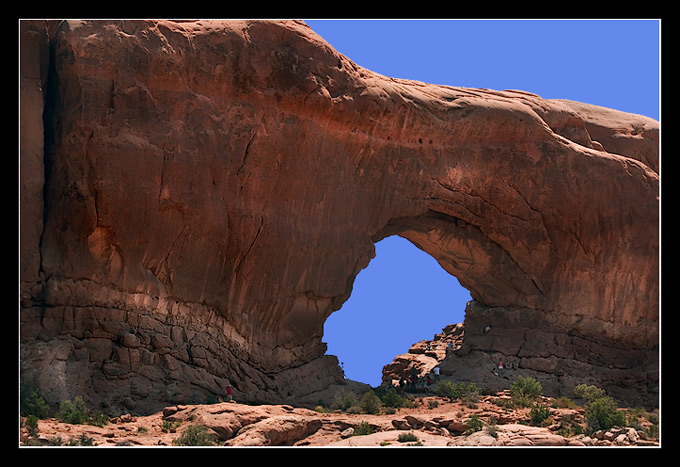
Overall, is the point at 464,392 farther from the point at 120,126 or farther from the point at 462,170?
the point at 120,126

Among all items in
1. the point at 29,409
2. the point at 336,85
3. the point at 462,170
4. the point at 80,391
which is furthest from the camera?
the point at 462,170

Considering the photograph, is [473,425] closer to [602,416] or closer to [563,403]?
[602,416]

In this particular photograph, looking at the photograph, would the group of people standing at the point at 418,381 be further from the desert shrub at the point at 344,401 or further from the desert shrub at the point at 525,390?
the desert shrub at the point at 344,401

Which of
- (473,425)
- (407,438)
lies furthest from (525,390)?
(407,438)

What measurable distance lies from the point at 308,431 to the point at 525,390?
7791 mm

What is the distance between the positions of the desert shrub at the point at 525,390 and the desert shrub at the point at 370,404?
3.65 meters

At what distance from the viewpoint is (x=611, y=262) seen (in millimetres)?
28828

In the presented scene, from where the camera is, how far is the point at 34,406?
1995 cm

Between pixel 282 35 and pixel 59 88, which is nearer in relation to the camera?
pixel 59 88

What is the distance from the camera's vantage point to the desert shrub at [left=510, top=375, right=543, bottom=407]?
83.2 feet

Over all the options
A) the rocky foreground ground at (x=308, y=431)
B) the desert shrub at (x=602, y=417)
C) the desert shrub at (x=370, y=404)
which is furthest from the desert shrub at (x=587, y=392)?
the desert shrub at (x=370, y=404)

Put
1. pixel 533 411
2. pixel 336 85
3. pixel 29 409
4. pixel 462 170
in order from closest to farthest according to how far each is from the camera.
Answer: pixel 29 409, pixel 533 411, pixel 336 85, pixel 462 170

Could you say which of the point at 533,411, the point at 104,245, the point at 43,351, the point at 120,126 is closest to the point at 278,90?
the point at 120,126

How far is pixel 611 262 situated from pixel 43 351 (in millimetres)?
16262
